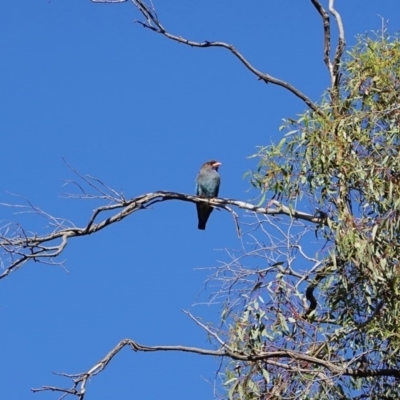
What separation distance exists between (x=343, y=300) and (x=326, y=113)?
1016mm

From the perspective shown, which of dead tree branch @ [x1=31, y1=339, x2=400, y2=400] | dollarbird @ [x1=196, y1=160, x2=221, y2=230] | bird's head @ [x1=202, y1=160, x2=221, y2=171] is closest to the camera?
dead tree branch @ [x1=31, y1=339, x2=400, y2=400]

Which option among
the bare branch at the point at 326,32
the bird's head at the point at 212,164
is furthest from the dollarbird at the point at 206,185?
the bare branch at the point at 326,32

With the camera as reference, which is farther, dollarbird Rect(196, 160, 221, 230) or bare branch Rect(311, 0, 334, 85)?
dollarbird Rect(196, 160, 221, 230)

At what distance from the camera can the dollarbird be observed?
30.0ft

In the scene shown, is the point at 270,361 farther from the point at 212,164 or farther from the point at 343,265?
the point at 212,164

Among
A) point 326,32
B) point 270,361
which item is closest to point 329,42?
point 326,32

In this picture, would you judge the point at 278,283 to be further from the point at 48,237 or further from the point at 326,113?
the point at 48,237

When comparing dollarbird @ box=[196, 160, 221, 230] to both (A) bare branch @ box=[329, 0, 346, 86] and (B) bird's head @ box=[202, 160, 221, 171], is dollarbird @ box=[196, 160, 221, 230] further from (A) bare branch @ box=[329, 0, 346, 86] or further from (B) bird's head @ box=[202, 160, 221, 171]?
(A) bare branch @ box=[329, 0, 346, 86]

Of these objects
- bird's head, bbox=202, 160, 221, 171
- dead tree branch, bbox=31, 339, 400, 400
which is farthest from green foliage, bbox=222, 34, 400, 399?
bird's head, bbox=202, 160, 221, 171

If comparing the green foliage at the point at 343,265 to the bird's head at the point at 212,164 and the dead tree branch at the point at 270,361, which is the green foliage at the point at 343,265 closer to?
the dead tree branch at the point at 270,361

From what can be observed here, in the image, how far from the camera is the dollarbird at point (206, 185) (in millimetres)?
9133

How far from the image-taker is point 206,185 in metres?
9.48

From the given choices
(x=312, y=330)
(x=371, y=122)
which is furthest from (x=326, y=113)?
(x=312, y=330)

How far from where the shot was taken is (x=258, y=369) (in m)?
6.10
